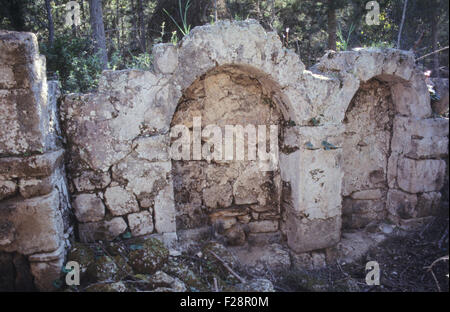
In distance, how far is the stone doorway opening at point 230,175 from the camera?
11.5ft

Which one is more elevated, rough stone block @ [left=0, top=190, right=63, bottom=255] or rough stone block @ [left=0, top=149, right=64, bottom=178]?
rough stone block @ [left=0, top=149, right=64, bottom=178]

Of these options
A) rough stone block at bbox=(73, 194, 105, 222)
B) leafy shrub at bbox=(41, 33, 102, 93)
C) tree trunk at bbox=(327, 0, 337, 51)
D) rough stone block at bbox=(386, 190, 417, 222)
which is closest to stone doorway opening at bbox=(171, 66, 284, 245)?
rough stone block at bbox=(73, 194, 105, 222)

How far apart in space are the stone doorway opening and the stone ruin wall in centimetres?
1

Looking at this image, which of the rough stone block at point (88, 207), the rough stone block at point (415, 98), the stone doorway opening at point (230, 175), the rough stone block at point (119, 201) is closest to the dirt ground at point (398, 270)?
the stone doorway opening at point (230, 175)

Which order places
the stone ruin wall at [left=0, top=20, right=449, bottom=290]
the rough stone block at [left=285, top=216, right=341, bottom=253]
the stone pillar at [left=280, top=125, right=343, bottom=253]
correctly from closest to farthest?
the stone ruin wall at [left=0, top=20, right=449, bottom=290] < the stone pillar at [left=280, top=125, right=343, bottom=253] < the rough stone block at [left=285, top=216, right=341, bottom=253]

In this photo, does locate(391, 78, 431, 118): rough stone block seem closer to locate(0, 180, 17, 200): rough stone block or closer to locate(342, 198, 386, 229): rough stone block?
locate(342, 198, 386, 229): rough stone block

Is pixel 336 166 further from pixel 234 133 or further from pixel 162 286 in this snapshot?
pixel 162 286

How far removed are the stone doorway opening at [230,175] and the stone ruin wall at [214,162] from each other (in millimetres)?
13

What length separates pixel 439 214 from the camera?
4.18m

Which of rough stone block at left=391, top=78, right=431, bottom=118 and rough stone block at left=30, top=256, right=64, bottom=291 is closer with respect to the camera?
rough stone block at left=30, top=256, right=64, bottom=291

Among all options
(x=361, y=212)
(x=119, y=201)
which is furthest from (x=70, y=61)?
(x=361, y=212)

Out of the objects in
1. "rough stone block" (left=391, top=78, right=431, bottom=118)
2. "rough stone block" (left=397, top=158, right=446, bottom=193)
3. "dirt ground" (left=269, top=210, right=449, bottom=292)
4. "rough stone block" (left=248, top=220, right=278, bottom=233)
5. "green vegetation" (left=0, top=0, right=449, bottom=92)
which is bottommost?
"dirt ground" (left=269, top=210, right=449, bottom=292)

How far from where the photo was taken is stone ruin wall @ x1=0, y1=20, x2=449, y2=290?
2.43 metres

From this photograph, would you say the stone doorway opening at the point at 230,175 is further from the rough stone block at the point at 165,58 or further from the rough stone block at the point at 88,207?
the rough stone block at the point at 88,207
